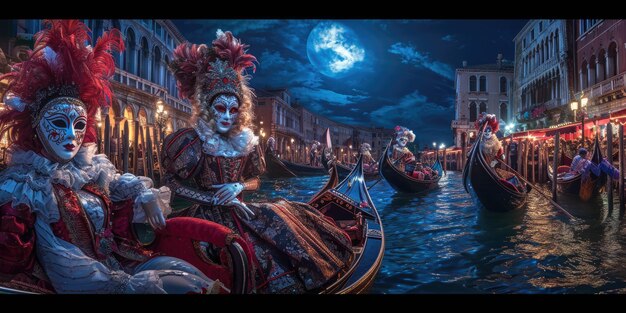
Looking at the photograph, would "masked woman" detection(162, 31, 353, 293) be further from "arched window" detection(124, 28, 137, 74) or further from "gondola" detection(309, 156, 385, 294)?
"arched window" detection(124, 28, 137, 74)

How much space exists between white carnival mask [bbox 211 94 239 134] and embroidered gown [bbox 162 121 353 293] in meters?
0.06

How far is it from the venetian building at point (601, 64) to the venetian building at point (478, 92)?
4.26 m

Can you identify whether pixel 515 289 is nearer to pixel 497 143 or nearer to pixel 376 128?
pixel 497 143

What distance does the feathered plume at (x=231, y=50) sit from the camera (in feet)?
6.38

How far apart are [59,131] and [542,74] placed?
56.7 feet

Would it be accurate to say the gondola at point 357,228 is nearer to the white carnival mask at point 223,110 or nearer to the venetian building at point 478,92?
the white carnival mask at point 223,110

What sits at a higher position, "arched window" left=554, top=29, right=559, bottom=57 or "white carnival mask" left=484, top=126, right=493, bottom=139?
"arched window" left=554, top=29, right=559, bottom=57

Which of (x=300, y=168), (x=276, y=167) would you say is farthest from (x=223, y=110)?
(x=300, y=168)

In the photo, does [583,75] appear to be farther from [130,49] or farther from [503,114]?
[130,49]

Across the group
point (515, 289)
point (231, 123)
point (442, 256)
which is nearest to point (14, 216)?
point (231, 123)

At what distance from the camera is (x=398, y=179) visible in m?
8.06

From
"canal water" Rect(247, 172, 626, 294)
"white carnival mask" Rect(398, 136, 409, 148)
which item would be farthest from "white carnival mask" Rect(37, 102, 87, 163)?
"white carnival mask" Rect(398, 136, 409, 148)

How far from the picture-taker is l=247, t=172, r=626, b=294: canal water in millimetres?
2609

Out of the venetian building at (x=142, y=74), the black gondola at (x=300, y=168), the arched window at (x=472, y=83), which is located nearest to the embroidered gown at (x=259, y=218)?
the venetian building at (x=142, y=74)
